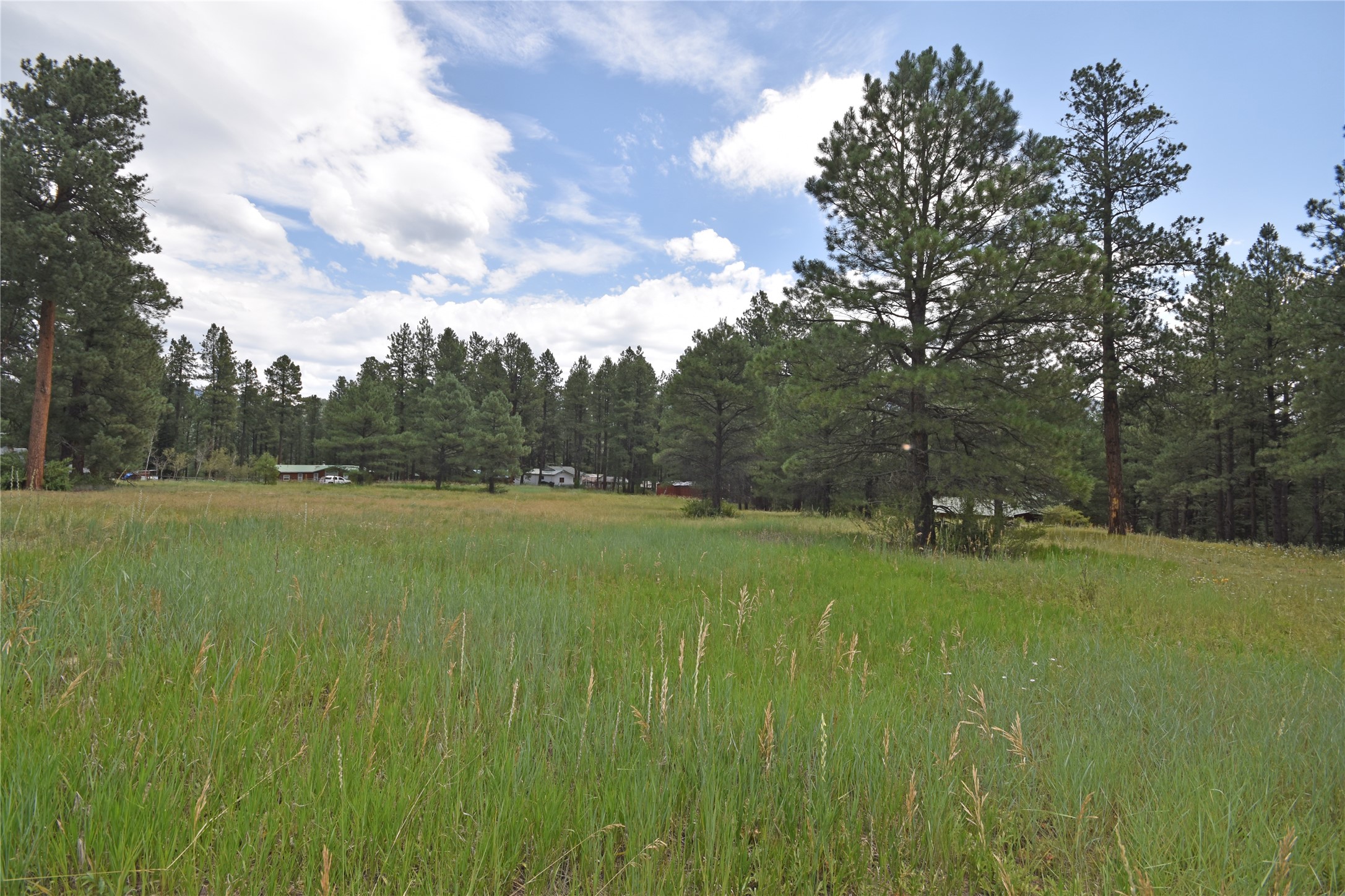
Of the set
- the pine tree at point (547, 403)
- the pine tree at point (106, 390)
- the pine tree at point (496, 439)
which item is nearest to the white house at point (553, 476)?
the pine tree at point (547, 403)

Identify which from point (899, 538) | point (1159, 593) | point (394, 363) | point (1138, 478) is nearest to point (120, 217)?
point (899, 538)

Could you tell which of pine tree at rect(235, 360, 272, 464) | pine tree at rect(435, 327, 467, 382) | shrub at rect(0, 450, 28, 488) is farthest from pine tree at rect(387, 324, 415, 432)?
shrub at rect(0, 450, 28, 488)

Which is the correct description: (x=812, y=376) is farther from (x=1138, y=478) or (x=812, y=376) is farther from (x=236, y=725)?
(x=1138, y=478)

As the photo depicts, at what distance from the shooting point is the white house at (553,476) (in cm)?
7444

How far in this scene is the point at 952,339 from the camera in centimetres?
1181

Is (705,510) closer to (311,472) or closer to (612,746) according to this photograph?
(612,746)

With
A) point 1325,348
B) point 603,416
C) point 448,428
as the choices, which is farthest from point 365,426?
point 1325,348

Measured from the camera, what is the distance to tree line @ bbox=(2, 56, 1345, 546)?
35.9 feet

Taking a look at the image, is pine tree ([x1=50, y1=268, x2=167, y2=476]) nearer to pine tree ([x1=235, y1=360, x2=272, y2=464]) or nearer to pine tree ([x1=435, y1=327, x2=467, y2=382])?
pine tree ([x1=435, y1=327, x2=467, y2=382])

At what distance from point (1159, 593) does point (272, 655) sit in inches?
387

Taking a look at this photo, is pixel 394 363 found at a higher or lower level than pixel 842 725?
higher

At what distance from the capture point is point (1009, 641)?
4527 mm

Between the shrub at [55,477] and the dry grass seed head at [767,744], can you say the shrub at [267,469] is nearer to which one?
the shrub at [55,477]

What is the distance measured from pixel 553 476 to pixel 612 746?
78.4 m
